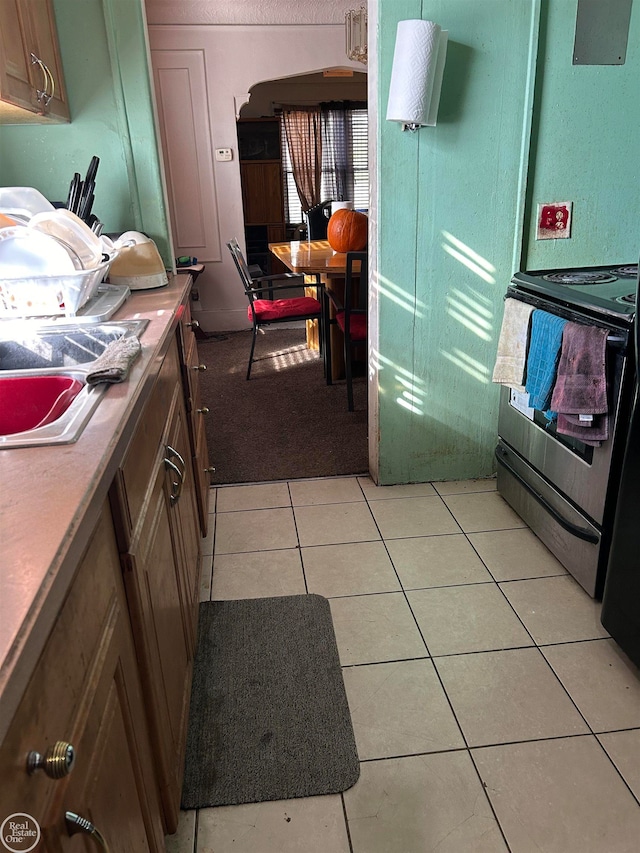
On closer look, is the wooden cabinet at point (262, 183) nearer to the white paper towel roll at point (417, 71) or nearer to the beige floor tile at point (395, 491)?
the beige floor tile at point (395, 491)

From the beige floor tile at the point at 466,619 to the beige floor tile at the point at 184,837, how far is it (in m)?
0.78

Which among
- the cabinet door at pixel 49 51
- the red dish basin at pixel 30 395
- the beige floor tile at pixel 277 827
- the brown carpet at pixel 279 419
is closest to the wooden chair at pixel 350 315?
the brown carpet at pixel 279 419

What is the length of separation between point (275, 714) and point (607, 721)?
0.84m

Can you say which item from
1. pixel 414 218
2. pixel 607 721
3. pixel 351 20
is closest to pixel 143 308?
pixel 414 218

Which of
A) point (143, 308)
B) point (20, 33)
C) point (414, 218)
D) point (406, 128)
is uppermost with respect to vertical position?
point (20, 33)

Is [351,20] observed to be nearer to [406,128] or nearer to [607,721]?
[406,128]

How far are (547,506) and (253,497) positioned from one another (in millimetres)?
1227

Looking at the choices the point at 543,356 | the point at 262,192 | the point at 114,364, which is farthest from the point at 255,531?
the point at 262,192

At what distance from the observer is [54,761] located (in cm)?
57

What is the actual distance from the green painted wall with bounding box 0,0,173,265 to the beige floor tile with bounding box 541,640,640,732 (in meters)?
2.16

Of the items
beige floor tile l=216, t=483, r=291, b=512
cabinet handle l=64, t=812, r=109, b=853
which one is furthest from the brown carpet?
cabinet handle l=64, t=812, r=109, b=853

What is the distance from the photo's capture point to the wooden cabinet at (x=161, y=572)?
3.30 feet

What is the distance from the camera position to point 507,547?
7.41ft

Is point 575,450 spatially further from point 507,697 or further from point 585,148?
point 585,148
